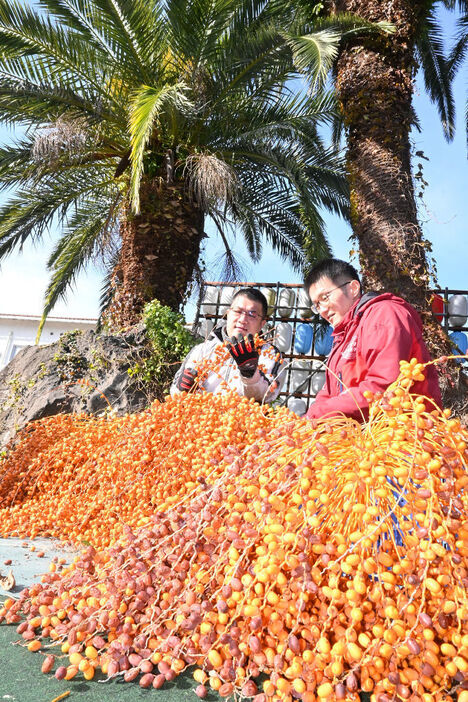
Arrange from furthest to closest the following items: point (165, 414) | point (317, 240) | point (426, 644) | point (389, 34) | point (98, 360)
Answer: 1. point (317, 240)
2. point (389, 34)
3. point (98, 360)
4. point (165, 414)
5. point (426, 644)

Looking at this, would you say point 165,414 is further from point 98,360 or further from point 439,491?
point 98,360

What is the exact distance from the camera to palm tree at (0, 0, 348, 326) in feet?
17.2

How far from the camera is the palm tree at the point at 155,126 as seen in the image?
5234mm

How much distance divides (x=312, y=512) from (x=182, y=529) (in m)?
0.35

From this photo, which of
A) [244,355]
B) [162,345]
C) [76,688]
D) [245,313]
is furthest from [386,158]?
[76,688]

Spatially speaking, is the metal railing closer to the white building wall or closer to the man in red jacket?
the man in red jacket

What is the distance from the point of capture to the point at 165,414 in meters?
1.85

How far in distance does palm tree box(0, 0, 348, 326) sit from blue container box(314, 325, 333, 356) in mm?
1118

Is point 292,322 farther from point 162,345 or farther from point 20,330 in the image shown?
point 20,330

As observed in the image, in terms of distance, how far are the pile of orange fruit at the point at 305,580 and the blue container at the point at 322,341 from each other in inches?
222

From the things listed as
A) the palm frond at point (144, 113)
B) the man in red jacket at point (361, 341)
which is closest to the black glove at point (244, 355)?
the man in red jacket at point (361, 341)

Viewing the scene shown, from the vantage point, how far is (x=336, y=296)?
2178mm

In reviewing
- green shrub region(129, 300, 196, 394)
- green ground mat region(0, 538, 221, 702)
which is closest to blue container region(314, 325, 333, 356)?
green shrub region(129, 300, 196, 394)

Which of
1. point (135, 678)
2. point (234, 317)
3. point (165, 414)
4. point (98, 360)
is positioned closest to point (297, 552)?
point (135, 678)
